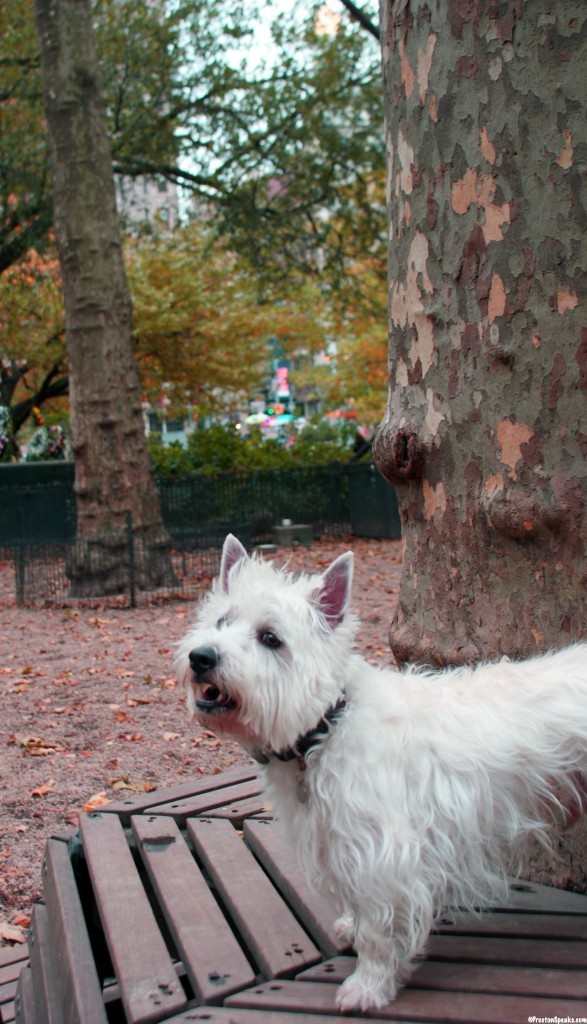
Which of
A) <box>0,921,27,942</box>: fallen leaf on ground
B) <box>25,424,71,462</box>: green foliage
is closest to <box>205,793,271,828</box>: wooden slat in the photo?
<box>0,921,27,942</box>: fallen leaf on ground

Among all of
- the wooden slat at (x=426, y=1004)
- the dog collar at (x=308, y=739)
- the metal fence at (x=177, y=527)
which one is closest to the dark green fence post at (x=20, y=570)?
the metal fence at (x=177, y=527)

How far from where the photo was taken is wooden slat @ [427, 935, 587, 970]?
8.23 ft

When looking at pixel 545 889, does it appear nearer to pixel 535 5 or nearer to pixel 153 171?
pixel 535 5

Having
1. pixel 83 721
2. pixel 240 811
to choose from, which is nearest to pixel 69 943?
pixel 240 811

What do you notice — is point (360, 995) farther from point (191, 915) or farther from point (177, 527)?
point (177, 527)

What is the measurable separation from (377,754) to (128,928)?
3.28ft

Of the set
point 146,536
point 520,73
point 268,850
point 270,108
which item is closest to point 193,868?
point 268,850

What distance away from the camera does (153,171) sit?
1872 centimetres

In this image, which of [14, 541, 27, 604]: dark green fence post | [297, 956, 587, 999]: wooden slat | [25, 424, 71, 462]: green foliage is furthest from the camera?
[25, 424, 71, 462]: green foliage

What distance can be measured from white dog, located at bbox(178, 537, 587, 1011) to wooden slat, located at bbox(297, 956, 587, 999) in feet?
0.24

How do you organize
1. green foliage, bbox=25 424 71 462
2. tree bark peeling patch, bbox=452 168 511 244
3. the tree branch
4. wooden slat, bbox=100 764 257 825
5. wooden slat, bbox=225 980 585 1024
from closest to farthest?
1. wooden slat, bbox=225 980 585 1024
2. tree bark peeling patch, bbox=452 168 511 244
3. wooden slat, bbox=100 764 257 825
4. the tree branch
5. green foliage, bbox=25 424 71 462

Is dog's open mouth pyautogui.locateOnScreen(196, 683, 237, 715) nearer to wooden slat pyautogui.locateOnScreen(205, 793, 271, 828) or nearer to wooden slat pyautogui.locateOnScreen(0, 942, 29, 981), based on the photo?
wooden slat pyautogui.locateOnScreen(205, 793, 271, 828)

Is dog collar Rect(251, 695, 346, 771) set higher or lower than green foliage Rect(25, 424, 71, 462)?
lower

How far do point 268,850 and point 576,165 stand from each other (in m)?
2.51
